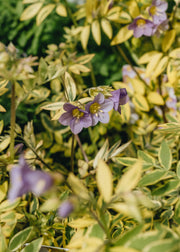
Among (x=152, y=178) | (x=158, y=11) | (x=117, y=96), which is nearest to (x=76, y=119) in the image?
(x=117, y=96)

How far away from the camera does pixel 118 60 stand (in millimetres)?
1644

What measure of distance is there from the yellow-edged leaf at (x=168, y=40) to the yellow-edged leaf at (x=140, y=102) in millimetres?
232

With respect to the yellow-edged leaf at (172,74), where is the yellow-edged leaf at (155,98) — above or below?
below

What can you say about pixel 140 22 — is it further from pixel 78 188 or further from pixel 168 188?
pixel 78 188

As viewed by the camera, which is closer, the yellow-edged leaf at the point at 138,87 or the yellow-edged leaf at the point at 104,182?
the yellow-edged leaf at the point at 104,182

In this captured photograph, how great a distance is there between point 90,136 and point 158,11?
2.06 ft

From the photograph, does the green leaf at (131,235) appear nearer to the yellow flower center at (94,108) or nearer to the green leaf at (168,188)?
the green leaf at (168,188)

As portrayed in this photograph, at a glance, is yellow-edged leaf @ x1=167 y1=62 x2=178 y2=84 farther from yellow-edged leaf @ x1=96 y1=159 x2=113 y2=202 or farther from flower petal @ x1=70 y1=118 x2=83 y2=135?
yellow-edged leaf @ x1=96 y1=159 x2=113 y2=202

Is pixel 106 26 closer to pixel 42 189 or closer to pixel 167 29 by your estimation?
pixel 167 29

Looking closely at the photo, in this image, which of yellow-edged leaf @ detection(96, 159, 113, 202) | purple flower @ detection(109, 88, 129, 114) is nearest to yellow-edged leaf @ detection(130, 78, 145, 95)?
purple flower @ detection(109, 88, 129, 114)

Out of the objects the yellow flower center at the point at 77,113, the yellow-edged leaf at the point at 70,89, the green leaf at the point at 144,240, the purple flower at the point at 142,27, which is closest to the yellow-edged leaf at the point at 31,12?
the purple flower at the point at 142,27

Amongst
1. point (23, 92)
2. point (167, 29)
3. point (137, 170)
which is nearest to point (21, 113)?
point (23, 92)

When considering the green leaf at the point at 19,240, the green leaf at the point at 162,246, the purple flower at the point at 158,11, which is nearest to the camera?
the green leaf at the point at 162,246

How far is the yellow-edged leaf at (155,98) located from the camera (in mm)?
1195
